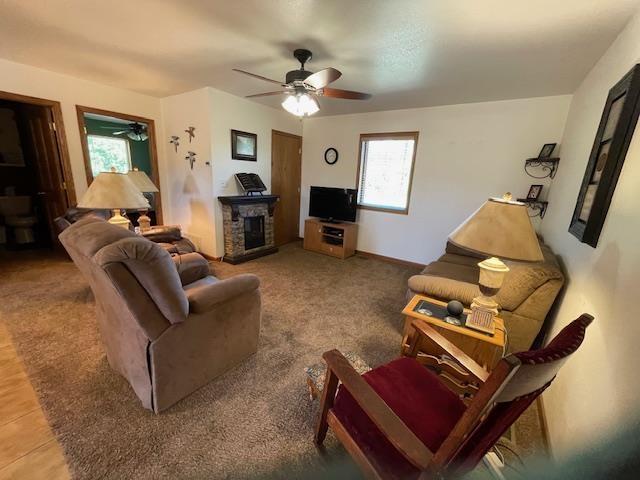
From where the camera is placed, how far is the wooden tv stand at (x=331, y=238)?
426 centimetres

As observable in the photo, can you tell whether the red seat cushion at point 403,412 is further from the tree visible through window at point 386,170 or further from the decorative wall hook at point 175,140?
the decorative wall hook at point 175,140

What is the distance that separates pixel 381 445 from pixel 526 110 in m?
3.86

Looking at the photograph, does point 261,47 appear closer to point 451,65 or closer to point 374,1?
point 374,1

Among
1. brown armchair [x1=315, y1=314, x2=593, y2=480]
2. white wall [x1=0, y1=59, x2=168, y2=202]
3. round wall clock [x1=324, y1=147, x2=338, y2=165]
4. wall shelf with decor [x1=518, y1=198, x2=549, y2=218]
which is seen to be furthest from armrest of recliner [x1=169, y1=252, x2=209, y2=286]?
wall shelf with decor [x1=518, y1=198, x2=549, y2=218]

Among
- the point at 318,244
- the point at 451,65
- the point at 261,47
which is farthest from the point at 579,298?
the point at 318,244

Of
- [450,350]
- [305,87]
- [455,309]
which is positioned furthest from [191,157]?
[450,350]

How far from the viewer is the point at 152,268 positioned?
3.78ft

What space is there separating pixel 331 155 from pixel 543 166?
2941 mm

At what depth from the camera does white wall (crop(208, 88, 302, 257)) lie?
3488 mm

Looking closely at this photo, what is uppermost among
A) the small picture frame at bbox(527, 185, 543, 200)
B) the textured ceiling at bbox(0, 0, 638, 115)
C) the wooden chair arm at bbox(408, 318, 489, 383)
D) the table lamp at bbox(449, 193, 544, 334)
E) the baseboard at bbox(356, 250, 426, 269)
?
the textured ceiling at bbox(0, 0, 638, 115)

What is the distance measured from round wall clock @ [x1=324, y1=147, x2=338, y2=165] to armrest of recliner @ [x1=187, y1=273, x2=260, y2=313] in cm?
336

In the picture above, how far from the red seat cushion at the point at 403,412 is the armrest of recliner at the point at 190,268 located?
158 centimetres

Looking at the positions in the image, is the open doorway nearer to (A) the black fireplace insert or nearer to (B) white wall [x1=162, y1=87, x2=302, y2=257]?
(B) white wall [x1=162, y1=87, x2=302, y2=257]

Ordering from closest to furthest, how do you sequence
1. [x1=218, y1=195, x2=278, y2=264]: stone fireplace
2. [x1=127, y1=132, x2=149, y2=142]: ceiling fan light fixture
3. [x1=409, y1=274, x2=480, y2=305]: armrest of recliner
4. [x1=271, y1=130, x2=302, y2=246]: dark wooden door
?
1. [x1=409, y1=274, x2=480, y2=305]: armrest of recliner
2. [x1=218, y1=195, x2=278, y2=264]: stone fireplace
3. [x1=271, y1=130, x2=302, y2=246]: dark wooden door
4. [x1=127, y1=132, x2=149, y2=142]: ceiling fan light fixture
